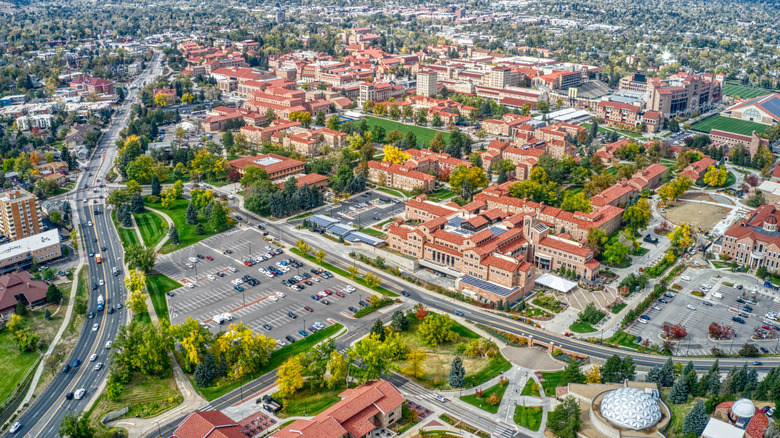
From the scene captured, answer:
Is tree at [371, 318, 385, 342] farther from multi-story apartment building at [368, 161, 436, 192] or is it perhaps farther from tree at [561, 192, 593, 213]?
multi-story apartment building at [368, 161, 436, 192]

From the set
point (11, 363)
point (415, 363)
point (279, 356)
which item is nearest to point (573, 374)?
point (415, 363)

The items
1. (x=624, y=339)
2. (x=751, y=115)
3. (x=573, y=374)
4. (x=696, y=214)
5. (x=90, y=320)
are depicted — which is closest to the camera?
(x=573, y=374)

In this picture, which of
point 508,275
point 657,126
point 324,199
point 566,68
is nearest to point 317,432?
point 508,275

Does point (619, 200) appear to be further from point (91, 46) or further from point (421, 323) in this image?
point (91, 46)

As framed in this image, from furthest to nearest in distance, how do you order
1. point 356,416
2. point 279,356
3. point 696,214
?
1. point 696,214
2. point 279,356
3. point 356,416

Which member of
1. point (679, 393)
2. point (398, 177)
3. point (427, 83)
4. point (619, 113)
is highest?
point (427, 83)

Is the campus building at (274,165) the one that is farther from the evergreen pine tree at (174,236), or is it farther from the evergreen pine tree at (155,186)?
the evergreen pine tree at (174,236)

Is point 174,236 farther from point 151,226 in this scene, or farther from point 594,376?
point 594,376
